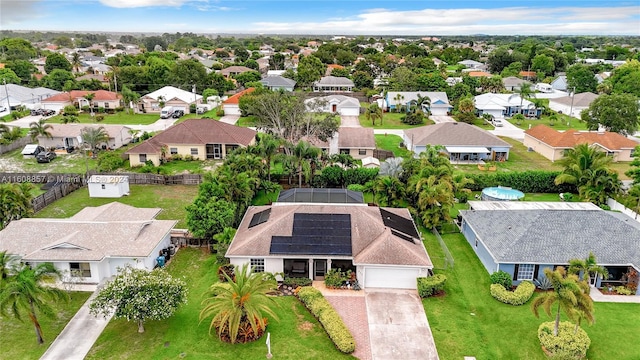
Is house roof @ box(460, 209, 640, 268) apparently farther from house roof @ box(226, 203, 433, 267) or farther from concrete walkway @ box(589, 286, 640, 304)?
house roof @ box(226, 203, 433, 267)

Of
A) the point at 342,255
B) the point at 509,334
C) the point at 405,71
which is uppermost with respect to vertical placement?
the point at 405,71

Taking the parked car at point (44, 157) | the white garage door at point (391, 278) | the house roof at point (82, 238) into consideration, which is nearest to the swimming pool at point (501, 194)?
the white garage door at point (391, 278)

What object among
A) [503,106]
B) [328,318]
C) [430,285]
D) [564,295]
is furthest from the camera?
[503,106]

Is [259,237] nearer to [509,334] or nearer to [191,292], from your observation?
[191,292]

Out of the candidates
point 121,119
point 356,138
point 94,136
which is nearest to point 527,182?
point 356,138

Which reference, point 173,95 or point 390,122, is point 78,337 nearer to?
point 390,122

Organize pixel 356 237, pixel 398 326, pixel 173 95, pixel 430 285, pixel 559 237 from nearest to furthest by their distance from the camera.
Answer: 1. pixel 398 326
2. pixel 430 285
3. pixel 559 237
4. pixel 356 237
5. pixel 173 95

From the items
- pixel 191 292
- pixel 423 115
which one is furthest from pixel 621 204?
pixel 423 115
